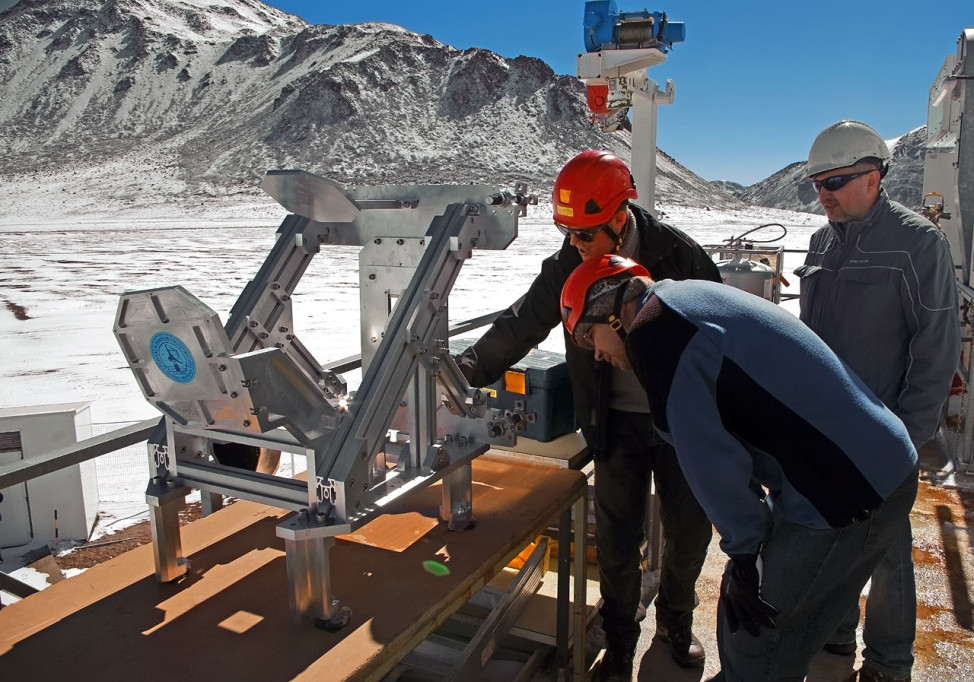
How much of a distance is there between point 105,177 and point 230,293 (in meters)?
Result: 64.5

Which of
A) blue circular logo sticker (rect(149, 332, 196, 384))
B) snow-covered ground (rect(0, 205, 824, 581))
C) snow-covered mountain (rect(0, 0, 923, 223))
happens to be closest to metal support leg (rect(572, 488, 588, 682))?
blue circular logo sticker (rect(149, 332, 196, 384))

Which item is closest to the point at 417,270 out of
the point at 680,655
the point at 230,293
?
the point at 680,655

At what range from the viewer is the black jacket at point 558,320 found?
2.64m

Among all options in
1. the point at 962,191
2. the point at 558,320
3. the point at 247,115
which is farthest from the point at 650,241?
the point at 247,115

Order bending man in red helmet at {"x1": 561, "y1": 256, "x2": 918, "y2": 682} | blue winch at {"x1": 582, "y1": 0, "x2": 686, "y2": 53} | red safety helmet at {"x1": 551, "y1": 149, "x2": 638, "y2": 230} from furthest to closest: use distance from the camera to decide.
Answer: blue winch at {"x1": 582, "y1": 0, "x2": 686, "y2": 53}, red safety helmet at {"x1": 551, "y1": 149, "x2": 638, "y2": 230}, bending man in red helmet at {"x1": 561, "y1": 256, "x2": 918, "y2": 682}

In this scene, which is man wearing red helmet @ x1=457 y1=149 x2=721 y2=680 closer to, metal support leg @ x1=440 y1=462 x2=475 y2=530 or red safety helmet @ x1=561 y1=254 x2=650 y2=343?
metal support leg @ x1=440 y1=462 x2=475 y2=530

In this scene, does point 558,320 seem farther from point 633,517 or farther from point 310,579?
point 310,579

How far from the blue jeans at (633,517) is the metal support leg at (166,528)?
4.61 ft

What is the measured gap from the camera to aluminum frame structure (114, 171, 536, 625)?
1.67 metres

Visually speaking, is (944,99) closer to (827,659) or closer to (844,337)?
(844,337)

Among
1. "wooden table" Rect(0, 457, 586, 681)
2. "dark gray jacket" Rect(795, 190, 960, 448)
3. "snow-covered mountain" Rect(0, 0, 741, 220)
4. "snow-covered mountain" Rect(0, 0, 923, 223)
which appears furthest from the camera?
"snow-covered mountain" Rect(0, 0, 741, 220)

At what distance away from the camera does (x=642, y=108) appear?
488 cm

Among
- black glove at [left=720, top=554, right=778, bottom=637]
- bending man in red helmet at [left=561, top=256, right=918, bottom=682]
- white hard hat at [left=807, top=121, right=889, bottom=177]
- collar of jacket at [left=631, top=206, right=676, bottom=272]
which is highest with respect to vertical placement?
white hard hat at [left=807, top=121, right=889, bottom=177]

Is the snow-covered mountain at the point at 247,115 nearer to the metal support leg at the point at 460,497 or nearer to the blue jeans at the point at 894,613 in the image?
the metal support leg at the point at 460,497
